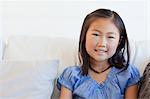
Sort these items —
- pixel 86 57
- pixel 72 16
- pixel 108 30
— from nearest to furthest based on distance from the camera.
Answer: pixel 108 30 < pixel 86 57 < pixel 72 16

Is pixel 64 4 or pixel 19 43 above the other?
pixel 64 4

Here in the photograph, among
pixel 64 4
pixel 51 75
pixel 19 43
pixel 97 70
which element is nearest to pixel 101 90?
pixel 97 70

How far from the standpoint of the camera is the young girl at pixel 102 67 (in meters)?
1.38

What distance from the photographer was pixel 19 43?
5.04ft

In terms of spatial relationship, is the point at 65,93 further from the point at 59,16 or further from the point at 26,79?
the point at 59,16

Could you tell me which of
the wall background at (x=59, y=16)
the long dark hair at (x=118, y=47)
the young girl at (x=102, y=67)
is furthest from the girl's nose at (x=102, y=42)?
the wall background at (x=59, y=16)

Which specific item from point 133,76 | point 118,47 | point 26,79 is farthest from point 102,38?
point 26,79

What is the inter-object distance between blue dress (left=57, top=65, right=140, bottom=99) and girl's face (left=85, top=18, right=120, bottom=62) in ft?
0.38

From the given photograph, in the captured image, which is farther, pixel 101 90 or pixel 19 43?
pixel 19 43

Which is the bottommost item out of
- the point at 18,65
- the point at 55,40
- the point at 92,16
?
the point at 18,65

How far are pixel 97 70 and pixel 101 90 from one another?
120 mm

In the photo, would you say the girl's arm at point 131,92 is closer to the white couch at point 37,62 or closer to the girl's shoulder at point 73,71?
the white couch at point 37,62

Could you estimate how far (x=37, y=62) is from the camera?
141 cm

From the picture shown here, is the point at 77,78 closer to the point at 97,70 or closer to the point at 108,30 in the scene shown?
the point at 97,70
